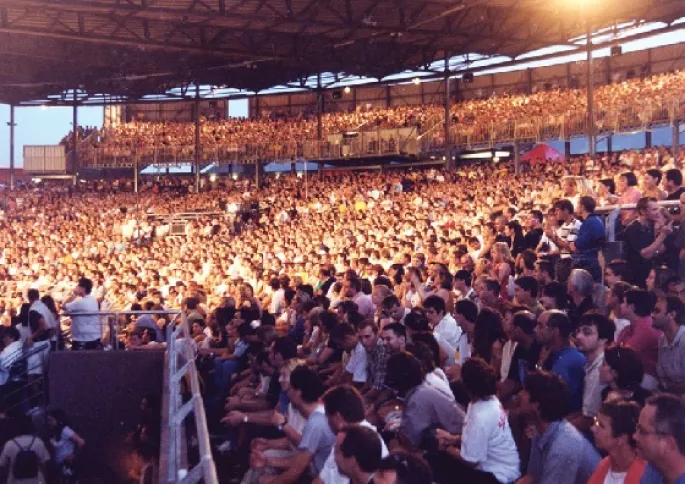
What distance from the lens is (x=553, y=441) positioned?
4.77 m

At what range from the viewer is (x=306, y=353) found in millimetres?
9516

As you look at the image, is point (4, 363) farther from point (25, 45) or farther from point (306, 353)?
point (25, 45)

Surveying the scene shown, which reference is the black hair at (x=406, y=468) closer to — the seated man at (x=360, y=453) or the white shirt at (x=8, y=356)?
the seated man at (x=360, y=453)

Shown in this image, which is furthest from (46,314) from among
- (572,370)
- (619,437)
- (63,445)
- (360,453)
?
(619,437)

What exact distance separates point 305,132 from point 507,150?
8942 mm

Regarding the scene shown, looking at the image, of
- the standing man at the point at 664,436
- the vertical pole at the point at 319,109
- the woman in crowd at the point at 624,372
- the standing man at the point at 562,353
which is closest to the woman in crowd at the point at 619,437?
the standing man at the point at 664,436

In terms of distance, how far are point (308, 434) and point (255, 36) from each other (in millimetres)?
25420

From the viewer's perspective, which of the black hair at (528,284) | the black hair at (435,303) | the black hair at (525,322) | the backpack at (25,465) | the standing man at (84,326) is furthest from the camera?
the standing man at (84,326)

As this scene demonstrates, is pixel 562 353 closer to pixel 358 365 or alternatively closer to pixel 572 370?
pixel 572 370

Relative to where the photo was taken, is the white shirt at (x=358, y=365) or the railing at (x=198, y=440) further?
the white shirt at (x=358, y=365)

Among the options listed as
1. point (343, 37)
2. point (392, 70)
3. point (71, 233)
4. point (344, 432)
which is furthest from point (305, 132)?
point (344, 432)

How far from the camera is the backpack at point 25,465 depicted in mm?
8820

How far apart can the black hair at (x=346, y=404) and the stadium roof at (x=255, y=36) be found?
1570cm

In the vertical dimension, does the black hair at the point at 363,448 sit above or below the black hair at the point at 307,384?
below
